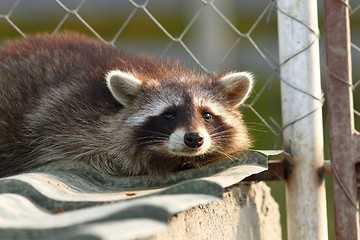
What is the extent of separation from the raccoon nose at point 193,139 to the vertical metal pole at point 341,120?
636mm

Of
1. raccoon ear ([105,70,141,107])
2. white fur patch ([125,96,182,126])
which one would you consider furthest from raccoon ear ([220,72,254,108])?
raccoon ear ([105,70,141,107])

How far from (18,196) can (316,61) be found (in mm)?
1791

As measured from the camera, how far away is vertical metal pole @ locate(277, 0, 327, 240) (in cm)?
440

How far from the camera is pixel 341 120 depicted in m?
4.32

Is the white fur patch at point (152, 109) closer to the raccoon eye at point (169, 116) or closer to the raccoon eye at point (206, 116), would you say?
the raccoon eye at point (169, 116)

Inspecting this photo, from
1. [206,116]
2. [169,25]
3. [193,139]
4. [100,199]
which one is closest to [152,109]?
[206,116]

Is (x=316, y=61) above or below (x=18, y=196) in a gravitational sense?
above

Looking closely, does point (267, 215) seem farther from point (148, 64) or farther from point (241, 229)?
point (148, 64)

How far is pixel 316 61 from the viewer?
4.45 meters

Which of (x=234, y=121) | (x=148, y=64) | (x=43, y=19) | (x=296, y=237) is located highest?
(x=43, y=19)

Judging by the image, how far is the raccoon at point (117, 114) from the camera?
449 centimetres

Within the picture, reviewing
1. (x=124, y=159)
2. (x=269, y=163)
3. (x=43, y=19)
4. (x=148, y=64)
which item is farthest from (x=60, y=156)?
(x=43, y=19)

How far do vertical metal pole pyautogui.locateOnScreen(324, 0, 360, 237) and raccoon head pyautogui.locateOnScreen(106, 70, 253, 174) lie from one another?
1.72 feet

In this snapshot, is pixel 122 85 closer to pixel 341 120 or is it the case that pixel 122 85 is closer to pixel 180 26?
pixel 341 120
